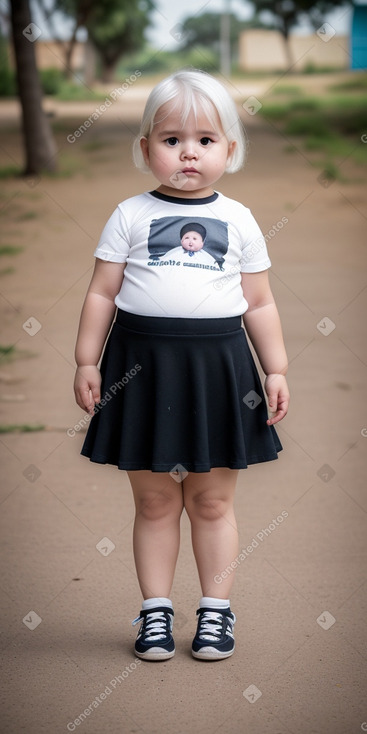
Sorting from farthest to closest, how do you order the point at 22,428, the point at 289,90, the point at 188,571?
the point at 289,90 < the point at 22,428 < the point at 188,571

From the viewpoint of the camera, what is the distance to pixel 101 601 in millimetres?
3020

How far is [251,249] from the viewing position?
2596mm

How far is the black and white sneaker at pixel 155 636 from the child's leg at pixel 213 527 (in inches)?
5.6

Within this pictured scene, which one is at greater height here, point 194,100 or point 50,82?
point 194,100

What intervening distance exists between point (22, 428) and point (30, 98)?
29.7 ft

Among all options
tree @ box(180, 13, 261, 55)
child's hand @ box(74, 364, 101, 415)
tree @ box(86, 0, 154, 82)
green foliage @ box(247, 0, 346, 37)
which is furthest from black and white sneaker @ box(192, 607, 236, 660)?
tree @ box(180, 13, 261, 55)

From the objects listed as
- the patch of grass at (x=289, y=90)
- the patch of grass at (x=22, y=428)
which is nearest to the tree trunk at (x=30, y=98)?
the patch of grass at (x=22, y=428)

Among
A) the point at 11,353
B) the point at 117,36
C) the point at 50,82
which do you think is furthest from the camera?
the point at 117,36

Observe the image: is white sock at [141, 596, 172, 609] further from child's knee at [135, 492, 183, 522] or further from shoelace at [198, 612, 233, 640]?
child's knee at [135, 492, 183, 522]

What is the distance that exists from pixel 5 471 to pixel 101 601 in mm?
1164

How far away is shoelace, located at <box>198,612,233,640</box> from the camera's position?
2.69 metres

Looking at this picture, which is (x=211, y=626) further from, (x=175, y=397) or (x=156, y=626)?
(x=175, y=397)

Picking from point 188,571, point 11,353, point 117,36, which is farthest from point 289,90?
point 188,571

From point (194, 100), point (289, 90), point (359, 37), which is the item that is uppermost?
point (194, 100)
